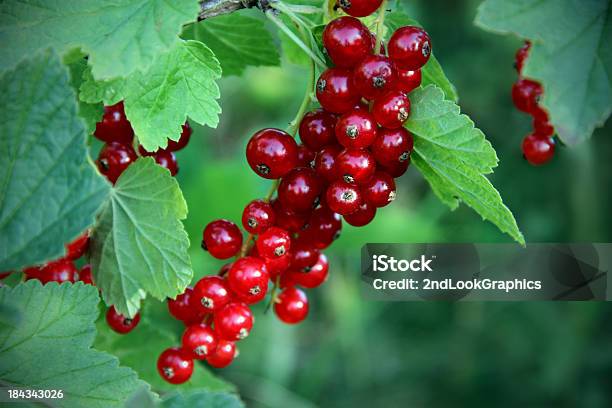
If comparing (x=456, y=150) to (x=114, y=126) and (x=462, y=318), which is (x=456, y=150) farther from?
(x=462, y=318)

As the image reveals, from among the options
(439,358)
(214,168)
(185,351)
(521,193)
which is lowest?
(439,358)

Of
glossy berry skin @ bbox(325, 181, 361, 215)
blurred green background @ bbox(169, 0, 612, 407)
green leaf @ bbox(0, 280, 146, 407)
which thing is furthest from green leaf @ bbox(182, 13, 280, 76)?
blurred green background @ bbox(169, 0, 612, 407)

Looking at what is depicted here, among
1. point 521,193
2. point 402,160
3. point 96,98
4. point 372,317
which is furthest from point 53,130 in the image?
point 521,193

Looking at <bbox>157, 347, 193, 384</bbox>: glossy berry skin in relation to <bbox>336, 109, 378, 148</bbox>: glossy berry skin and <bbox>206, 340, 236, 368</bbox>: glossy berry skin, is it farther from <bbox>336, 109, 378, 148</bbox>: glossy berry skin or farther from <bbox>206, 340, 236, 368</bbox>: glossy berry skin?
<bbox>336, 109, 378, 148</bbox>: glossy berry skin

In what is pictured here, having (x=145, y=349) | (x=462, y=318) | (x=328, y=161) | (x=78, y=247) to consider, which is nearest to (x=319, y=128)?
(x=328, y=161)

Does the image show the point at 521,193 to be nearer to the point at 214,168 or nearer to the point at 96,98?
the point at 214,168

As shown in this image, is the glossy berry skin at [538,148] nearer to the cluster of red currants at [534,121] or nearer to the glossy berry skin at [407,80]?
the cluster of red currants at [534,121]
